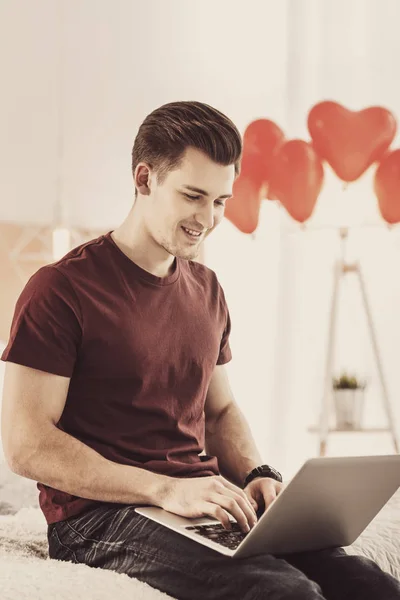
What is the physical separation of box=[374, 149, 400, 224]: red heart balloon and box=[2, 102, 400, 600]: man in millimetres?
1424

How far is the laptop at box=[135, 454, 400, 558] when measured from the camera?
3.63ft

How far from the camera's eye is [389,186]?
9.59 ft

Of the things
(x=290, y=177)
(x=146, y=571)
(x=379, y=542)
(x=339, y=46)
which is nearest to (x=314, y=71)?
(x=339, y=46)

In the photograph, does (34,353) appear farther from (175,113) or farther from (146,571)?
(175,113)

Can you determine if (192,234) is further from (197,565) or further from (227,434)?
(197,565)

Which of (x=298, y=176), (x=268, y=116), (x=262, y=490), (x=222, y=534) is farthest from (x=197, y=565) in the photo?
(x=268, y=116)

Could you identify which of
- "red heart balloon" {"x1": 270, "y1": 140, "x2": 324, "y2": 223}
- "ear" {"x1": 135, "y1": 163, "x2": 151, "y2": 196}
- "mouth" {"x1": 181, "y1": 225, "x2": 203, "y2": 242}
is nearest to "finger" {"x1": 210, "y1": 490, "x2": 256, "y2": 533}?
"mouth" {"x1": 181, "y1": 225, "x2": 203, "y2": 242}

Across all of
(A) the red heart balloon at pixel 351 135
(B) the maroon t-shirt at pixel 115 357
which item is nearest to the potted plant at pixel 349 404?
(A) the red heart balloon at pixel 351 135

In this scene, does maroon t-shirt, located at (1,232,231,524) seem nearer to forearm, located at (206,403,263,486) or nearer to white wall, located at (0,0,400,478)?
forearm, located at (206,403,263,486)

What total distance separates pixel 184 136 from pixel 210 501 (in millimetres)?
628

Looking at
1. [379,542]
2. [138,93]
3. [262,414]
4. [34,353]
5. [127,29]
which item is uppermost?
[127,29]

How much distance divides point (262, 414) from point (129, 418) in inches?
87.4

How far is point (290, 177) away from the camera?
9.66 ft

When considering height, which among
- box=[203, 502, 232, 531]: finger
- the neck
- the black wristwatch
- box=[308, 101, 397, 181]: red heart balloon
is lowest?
the black wristwatch
